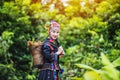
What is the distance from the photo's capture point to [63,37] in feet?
29.5

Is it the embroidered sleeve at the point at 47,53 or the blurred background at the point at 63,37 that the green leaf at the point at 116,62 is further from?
the blurred background at the point at 63,37

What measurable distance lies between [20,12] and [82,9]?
2179mm

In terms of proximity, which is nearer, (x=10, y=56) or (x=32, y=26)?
(x=10, y=56)

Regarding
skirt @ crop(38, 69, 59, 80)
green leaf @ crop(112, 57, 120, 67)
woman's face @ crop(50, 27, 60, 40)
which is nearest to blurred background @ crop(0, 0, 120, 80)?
skirt @ crop(38, 69, 59, 80)

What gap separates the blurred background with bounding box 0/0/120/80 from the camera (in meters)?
7.55

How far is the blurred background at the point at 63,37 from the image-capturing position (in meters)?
→ 7.55

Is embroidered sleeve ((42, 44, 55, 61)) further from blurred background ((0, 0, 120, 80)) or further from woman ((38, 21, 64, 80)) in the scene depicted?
blurred background ((0, 0, 120, 80))

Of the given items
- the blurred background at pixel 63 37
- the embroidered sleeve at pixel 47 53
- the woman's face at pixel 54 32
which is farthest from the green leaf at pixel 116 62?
the blurred background at pixel 63 37

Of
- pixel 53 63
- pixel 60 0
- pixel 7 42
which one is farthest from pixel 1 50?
pixel 60 0

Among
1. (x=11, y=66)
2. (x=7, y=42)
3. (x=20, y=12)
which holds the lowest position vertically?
(x=11, y=66)

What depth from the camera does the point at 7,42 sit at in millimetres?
7633

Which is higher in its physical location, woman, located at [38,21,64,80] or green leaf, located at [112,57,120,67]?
green leaf, located at [112,57,120,67]

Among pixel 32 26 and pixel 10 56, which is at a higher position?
pixel 32 26

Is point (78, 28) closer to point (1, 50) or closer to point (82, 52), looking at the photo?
point (82, 52)
